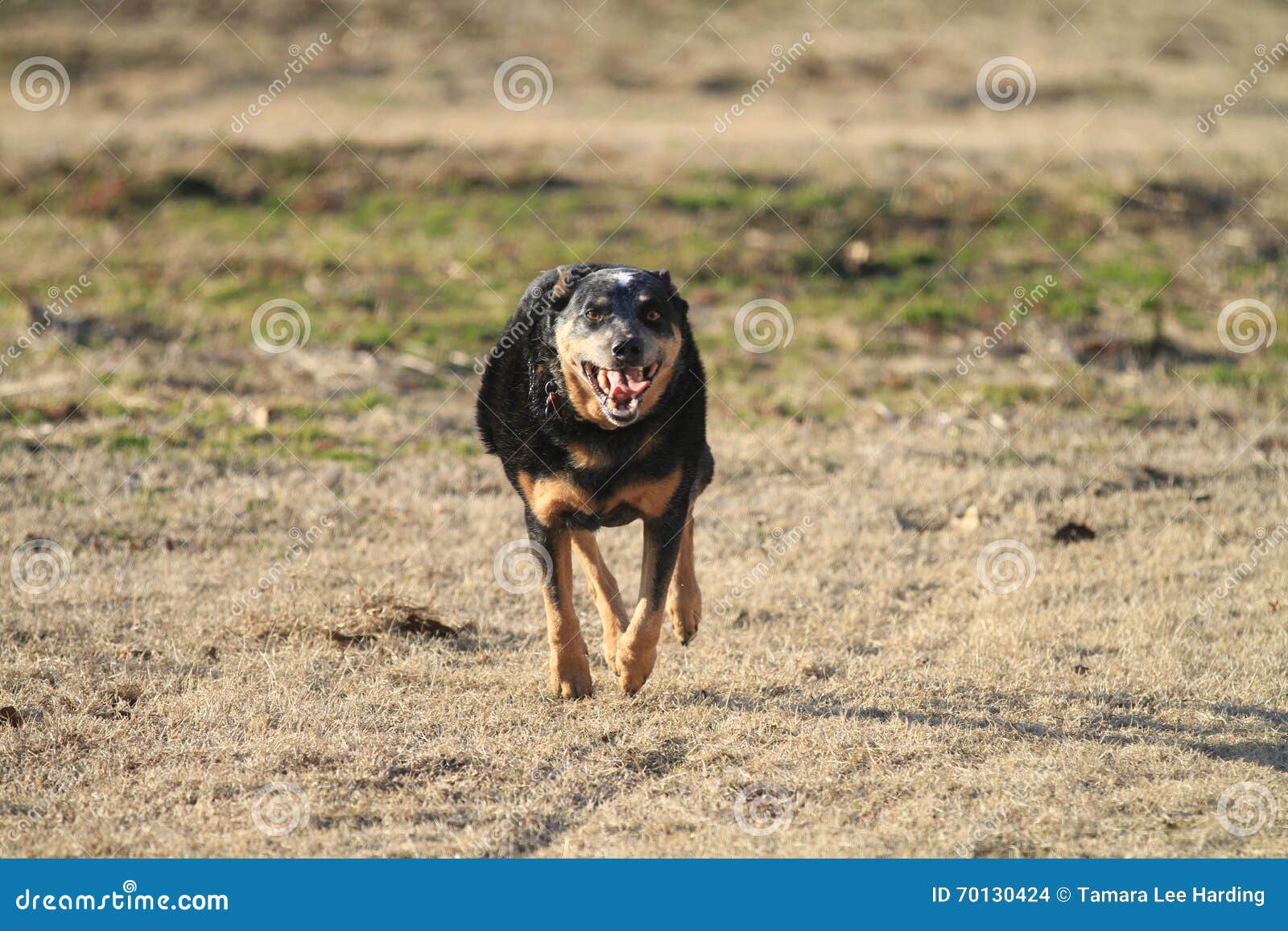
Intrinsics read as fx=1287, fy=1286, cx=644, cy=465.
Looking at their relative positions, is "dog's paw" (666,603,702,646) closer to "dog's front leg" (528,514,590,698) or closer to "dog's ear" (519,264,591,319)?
"dog's front leg" (528,514,590,698)

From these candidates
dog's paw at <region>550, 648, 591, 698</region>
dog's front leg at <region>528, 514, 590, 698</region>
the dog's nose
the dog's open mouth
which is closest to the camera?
the dog's nose

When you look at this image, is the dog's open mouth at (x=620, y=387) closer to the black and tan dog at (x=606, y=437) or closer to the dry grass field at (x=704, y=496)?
the black and tan dog at (x=606, y=437)

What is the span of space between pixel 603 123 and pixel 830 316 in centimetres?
891

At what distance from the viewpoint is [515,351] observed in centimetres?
656

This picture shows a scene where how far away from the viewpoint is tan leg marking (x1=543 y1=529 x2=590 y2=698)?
613 cm

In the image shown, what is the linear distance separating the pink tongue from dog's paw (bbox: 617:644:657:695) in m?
1.18

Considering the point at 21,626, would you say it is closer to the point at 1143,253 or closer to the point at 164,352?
the point at 164,352

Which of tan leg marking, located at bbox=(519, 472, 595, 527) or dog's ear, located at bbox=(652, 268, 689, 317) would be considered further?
dog's ear, located at bbox=(652, 268, 689, 317)

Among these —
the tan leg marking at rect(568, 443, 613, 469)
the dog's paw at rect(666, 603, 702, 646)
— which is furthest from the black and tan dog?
the dog's paw at rect(666, 603, 702, 646)

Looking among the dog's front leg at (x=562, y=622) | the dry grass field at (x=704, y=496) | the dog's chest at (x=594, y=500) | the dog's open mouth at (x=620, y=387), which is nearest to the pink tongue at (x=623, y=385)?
the dog's open mouth at (x=620, y=387)

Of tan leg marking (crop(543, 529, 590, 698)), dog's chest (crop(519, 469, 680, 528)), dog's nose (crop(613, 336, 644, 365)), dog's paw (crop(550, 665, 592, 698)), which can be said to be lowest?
dog's paw (crop(550, 665, 592, 698))

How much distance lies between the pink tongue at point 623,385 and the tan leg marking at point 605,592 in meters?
0.85

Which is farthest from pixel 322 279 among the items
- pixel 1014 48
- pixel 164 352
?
pixel 1014 48

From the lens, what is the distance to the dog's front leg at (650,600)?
5891 mm
